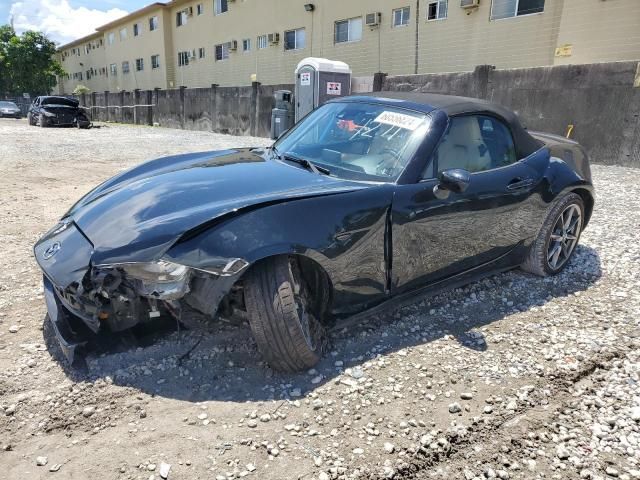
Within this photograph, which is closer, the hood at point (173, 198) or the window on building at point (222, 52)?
the hood at point (173, 198)

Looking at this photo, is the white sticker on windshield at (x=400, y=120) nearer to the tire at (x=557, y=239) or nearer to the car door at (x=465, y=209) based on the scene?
the car door at (x=465, y=209)

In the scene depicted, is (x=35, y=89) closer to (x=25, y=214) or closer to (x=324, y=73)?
(x=324, y=73)

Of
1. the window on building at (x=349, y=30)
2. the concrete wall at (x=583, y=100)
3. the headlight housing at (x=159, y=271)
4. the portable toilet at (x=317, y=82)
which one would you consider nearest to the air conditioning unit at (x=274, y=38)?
the window on building at (x=349, y=30)

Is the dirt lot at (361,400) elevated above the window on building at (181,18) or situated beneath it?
situated beneath

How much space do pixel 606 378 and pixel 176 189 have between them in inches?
106

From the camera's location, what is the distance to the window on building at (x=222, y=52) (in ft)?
85.9

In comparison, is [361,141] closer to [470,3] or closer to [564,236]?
[564,236]

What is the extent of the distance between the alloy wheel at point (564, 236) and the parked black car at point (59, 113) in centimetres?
2290

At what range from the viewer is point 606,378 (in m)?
2.63

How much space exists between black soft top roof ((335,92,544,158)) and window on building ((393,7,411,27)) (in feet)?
45.8

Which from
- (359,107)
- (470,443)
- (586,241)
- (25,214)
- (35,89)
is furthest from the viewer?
(35,89)

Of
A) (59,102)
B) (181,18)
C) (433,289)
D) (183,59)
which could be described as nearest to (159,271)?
(433,289)

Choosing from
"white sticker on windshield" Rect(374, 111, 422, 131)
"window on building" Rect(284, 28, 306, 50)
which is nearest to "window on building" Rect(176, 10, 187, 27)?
"window on building" Rect(284, 28, 306, 50)

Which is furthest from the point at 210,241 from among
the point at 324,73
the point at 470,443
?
the point at 324,73
